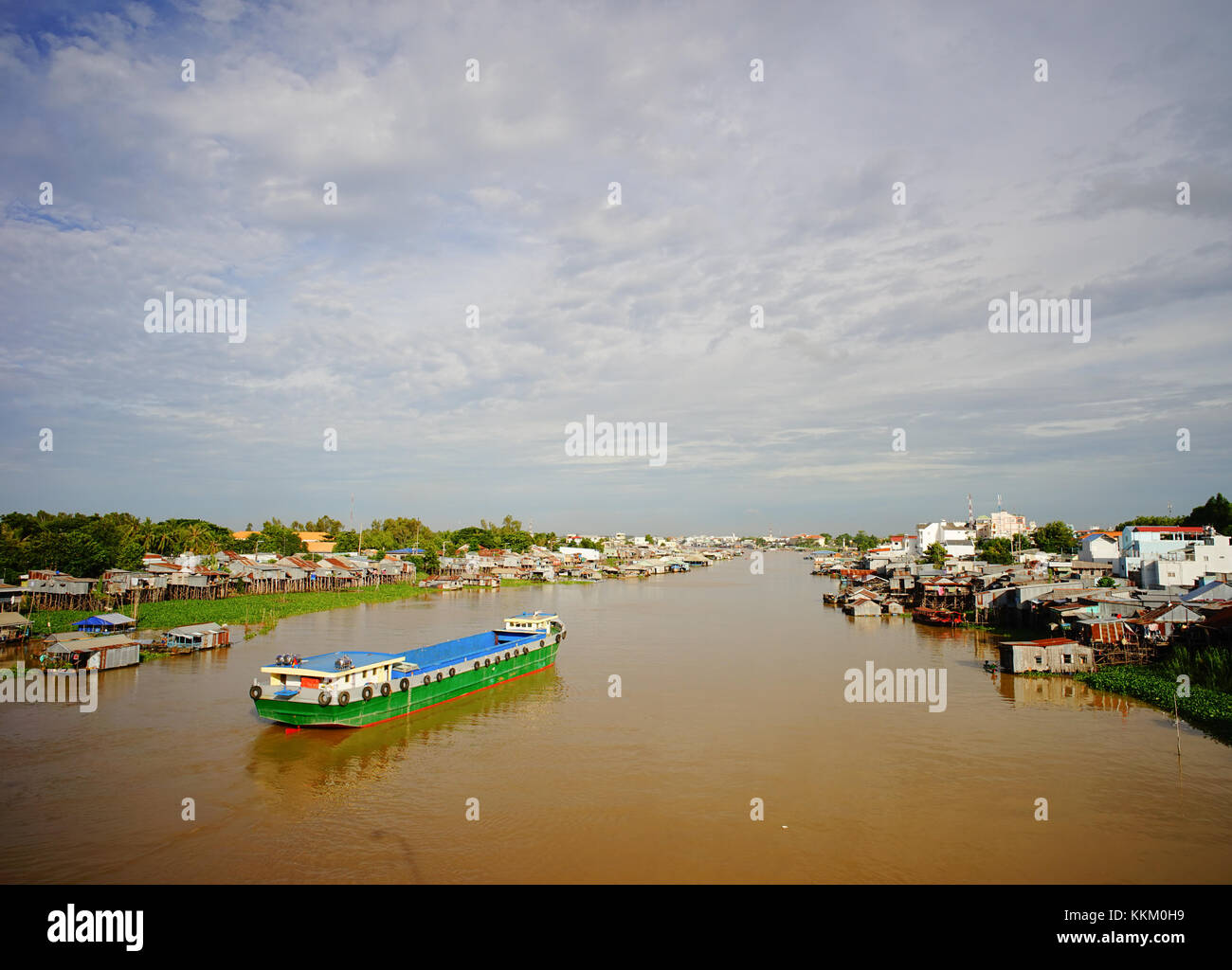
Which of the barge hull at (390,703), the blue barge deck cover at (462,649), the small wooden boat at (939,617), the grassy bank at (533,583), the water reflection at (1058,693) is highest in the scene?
the blue barge deck cover at (462,649)

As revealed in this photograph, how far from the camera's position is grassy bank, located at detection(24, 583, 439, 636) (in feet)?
91.7

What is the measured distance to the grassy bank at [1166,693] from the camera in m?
14.2

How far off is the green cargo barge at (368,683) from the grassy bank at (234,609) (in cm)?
1586

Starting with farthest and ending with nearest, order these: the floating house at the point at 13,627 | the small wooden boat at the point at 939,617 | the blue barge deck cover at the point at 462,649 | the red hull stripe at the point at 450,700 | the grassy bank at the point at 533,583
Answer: the grassy bank at the point at 533,583, the small wooden boat at the point at 939,617, the floating house at the point at 13,627, the blue barge deck cover at the point at 462,649, the red hull stripe at the point at 450,700

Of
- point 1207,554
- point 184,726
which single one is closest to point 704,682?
point 184,726

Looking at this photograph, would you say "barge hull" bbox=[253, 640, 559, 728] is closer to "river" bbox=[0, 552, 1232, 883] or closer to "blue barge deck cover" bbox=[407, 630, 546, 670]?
"river" bbox=[0, 552, 1232, 883]

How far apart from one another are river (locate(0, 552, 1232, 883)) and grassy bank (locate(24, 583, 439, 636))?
32.6ft

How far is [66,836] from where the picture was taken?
9547 mm

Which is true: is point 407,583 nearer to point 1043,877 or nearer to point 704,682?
point 704,682

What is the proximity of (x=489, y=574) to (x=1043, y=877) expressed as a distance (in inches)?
2165

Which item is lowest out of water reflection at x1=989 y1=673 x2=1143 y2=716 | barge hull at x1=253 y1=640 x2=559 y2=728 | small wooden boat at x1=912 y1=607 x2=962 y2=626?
small wooden boat at x1=912 y1=607 x2=962 y2=626

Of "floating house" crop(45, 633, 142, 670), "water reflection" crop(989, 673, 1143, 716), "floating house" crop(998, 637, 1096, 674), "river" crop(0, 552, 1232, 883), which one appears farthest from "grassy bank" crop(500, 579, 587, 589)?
"water reflection" crop(989, 673, 1143, 716)

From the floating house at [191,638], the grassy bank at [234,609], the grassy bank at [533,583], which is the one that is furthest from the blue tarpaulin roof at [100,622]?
the grassy bank at [533,583]

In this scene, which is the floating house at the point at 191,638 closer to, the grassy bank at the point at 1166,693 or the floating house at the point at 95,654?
the floating house at the point at 95,654
